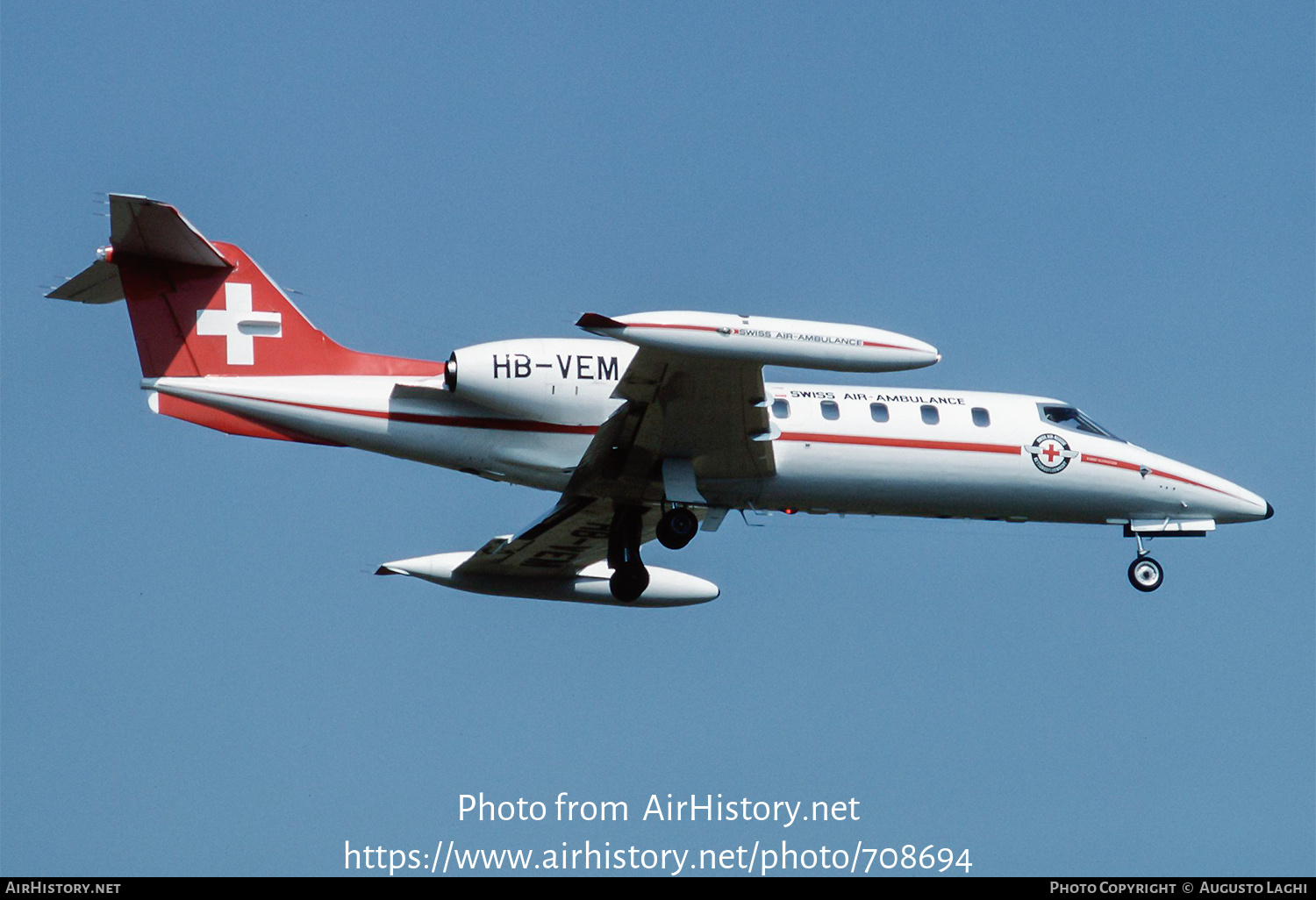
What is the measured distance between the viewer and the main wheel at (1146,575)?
899 inches

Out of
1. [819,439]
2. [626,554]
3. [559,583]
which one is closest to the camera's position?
[819,439]

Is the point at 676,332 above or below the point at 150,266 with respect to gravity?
below

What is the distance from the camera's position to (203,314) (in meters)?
20.5

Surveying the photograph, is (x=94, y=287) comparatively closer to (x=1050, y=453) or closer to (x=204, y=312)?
(x=204, y=312)

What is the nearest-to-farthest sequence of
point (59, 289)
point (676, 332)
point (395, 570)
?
point (676, 332) → point (59, 289) → point (395, 570)

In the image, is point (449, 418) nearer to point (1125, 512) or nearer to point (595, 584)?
point (595, 584)

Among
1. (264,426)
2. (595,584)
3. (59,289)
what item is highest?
(59,289)

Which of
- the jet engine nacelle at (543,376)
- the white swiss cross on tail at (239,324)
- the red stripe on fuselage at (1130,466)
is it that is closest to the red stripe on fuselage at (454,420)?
the jet engine nacelle at (543,376)

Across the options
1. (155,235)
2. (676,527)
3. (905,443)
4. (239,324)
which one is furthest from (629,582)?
(155,235)

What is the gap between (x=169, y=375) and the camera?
Result: 66.6 ft

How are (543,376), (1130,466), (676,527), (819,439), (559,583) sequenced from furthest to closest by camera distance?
(559,583), (1130,466), (819,439), (676,527), (543,376)

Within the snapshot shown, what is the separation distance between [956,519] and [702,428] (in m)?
4.57

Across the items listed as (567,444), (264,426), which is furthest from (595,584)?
(264,426)

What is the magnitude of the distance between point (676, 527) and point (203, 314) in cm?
652
